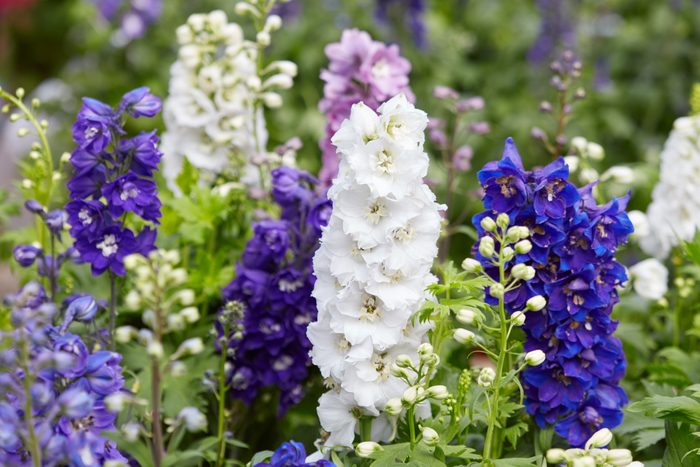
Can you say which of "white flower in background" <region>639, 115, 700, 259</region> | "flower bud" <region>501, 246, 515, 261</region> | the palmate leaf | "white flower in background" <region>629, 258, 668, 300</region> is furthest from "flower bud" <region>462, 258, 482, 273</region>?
"white flower in background" <region>639, 115, 700, 259</region>

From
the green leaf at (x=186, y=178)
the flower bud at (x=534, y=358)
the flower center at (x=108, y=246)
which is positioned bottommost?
the flower bud at (x=534, y=358)

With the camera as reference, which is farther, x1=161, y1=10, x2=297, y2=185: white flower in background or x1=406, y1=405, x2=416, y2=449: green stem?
x1=161, y1=10, x2=297, y2=185: white flower in background

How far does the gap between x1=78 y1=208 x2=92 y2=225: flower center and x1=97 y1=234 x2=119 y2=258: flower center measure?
0.21 feet

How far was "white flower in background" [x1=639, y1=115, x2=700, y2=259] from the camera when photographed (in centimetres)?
353

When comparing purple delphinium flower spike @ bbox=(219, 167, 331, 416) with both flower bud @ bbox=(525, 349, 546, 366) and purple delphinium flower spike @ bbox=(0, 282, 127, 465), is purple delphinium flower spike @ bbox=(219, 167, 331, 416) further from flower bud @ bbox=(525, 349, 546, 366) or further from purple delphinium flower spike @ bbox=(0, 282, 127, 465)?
flower bud @ bbox=(525, 349, 546, 366)

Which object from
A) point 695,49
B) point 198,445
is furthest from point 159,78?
point 198,445

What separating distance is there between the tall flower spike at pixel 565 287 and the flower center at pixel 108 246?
1.03m

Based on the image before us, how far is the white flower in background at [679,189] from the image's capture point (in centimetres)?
353

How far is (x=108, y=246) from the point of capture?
8.57 feet

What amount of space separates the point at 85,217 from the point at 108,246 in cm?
10

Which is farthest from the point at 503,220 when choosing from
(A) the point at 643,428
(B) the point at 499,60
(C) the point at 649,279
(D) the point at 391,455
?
(B) the point at 499,60

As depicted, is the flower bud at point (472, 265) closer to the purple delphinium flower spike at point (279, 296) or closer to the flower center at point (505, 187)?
the flower center at point (505, 187)

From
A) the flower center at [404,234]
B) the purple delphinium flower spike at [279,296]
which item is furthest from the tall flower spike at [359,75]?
the flower center at [404,234]

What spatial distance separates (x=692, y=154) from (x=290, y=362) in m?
1.80
